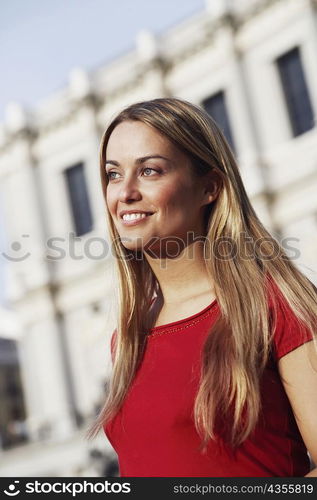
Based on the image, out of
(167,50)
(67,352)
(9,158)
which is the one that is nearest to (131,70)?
(167,50)

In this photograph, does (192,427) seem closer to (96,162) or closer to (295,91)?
(295,91)

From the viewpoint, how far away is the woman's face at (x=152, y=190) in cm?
170

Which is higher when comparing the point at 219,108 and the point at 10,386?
the point at 219,108

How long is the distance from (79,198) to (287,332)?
805 inches

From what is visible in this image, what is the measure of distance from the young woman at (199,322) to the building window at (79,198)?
19.6m

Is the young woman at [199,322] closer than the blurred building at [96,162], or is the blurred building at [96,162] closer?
the young woman at [199,322]

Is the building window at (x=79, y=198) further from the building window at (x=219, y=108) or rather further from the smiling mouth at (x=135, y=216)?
the smiling mouth at (x=135, y=216)

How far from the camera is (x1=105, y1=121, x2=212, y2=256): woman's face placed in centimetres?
170

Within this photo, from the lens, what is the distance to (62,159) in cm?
2180

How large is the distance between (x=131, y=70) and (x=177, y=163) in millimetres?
19478

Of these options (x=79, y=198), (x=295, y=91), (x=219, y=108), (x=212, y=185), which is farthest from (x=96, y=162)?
(x=212, y=185)

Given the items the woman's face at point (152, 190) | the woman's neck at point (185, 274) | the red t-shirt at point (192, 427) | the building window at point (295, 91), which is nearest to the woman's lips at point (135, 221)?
the woman's face at point (152, 190)

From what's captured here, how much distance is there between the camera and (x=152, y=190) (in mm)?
1698

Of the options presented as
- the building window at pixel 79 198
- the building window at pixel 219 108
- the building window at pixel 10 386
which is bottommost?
the building window at pixel 10 386
